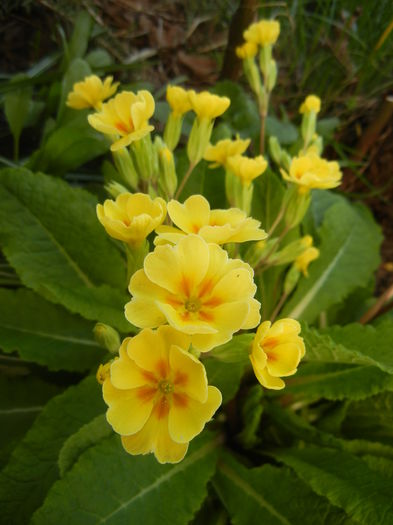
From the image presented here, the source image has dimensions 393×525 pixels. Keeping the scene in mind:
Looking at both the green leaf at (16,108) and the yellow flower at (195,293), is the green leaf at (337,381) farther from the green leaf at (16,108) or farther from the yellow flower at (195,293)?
the green leaf at (16,108)

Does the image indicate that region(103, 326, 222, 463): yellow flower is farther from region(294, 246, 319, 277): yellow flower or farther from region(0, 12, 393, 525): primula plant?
region(294, 246, 319, 277): yellow flower

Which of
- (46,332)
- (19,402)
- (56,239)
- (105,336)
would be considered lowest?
(19,402)

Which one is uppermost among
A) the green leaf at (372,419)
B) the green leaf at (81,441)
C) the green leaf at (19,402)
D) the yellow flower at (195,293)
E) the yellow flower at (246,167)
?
the yellow flower at (195,293)

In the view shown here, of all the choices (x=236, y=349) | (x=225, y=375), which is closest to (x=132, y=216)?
(x=236, y=349)

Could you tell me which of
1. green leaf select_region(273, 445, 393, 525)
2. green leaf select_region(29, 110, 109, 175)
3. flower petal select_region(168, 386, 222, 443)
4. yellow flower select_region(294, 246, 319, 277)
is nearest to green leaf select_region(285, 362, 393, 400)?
green leaf select_region(273, 445, 393, 525)

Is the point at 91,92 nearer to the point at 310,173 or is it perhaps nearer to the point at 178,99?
the point at 178,99

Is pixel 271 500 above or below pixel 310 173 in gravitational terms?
below

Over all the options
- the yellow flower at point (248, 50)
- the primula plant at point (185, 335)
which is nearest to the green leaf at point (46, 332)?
the primula plant at point (185, 335)
